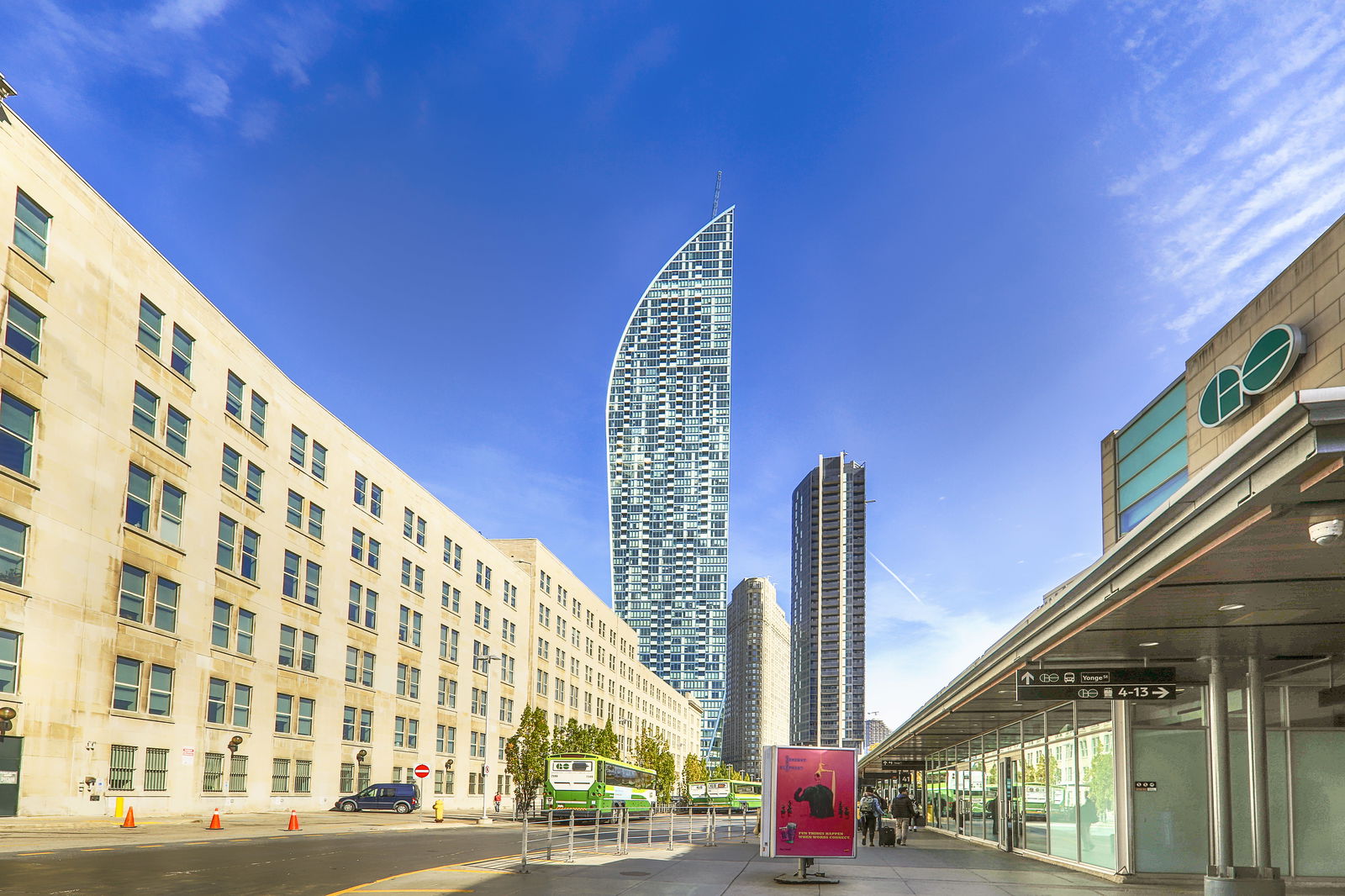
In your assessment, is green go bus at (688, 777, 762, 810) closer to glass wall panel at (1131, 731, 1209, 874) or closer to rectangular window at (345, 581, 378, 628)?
glass wall panel at (1131, 731, 1209, 874)

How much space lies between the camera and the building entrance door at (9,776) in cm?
3275

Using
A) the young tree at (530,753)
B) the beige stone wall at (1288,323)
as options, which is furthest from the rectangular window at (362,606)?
the beige stone wall at (1288,323)

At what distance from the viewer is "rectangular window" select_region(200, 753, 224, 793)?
4472 cm

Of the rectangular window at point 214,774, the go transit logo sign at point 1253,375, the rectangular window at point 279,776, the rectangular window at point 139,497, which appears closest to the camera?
the go transit logo sign at point 1253,375

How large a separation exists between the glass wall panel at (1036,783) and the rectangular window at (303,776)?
114ft

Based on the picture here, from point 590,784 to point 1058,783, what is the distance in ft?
89.1

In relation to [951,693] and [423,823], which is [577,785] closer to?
[423,823]

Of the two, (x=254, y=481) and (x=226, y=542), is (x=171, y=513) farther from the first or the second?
(x=254, y=481)

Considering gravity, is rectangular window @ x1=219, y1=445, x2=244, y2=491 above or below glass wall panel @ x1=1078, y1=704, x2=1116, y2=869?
above

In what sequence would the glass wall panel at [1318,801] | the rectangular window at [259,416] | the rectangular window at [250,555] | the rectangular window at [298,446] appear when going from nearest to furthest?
1. the glass wall panel at [1318,801]
2. the rectangular window at [250,555]
3. the rectangular window at [259,416]
4. the rectangular window at [298,446]

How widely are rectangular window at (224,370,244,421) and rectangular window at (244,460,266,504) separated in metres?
2.31

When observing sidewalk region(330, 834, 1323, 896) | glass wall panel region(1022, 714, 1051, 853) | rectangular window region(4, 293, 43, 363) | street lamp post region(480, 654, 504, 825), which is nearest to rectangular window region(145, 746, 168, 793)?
rectangular window region(4, 293, 43, 363)

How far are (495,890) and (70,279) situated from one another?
28750mm

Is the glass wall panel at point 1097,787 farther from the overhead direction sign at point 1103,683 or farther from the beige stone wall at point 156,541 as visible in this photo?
the beige stone wall at point 156,541
